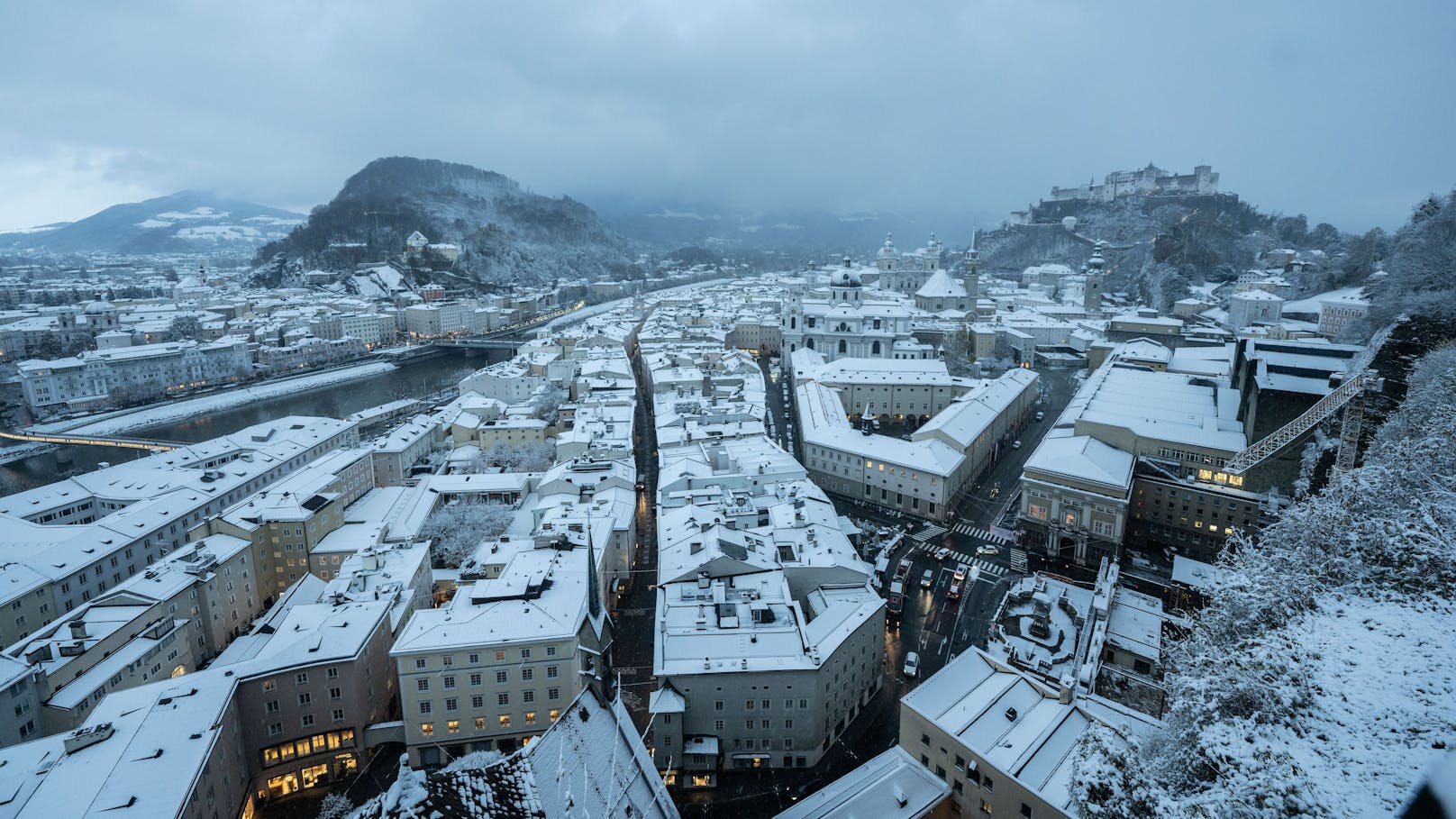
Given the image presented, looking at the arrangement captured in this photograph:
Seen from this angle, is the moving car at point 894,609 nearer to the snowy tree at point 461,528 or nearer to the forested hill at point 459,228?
the snowy tree at point 461,528

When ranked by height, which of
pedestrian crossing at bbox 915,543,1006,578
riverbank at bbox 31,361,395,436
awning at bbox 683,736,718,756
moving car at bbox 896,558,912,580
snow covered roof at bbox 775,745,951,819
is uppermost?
riverbank at bbox 31,361,395,436

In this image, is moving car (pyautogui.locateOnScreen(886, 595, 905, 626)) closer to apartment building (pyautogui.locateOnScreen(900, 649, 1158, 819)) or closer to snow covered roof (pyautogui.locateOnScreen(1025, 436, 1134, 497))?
apartment building (pyautogui.locateOnScreen(900, 649, 1158, 819))

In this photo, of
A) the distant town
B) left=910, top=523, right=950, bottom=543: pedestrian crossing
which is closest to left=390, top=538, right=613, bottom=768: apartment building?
the distant town

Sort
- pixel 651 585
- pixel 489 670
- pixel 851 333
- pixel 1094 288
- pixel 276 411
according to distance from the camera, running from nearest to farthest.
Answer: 1. pixel 489 670
2. pixel 651 585
3. pixel 276 411
4. pixel 851 333
5. pixel 1094 288

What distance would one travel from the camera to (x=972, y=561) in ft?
74.8

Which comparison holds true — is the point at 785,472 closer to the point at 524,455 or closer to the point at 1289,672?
the point at 524,455

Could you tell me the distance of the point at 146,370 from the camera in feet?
171

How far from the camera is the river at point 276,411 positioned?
37219 mm

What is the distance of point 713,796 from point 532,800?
267 inches

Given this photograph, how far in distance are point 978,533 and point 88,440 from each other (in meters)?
50.9

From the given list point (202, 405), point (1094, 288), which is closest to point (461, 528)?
point (202, 405)

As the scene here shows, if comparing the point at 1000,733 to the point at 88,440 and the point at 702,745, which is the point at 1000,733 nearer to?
the point at 702,745

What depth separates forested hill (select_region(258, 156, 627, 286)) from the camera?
342 feet

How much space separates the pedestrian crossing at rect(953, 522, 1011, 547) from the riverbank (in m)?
51.2
